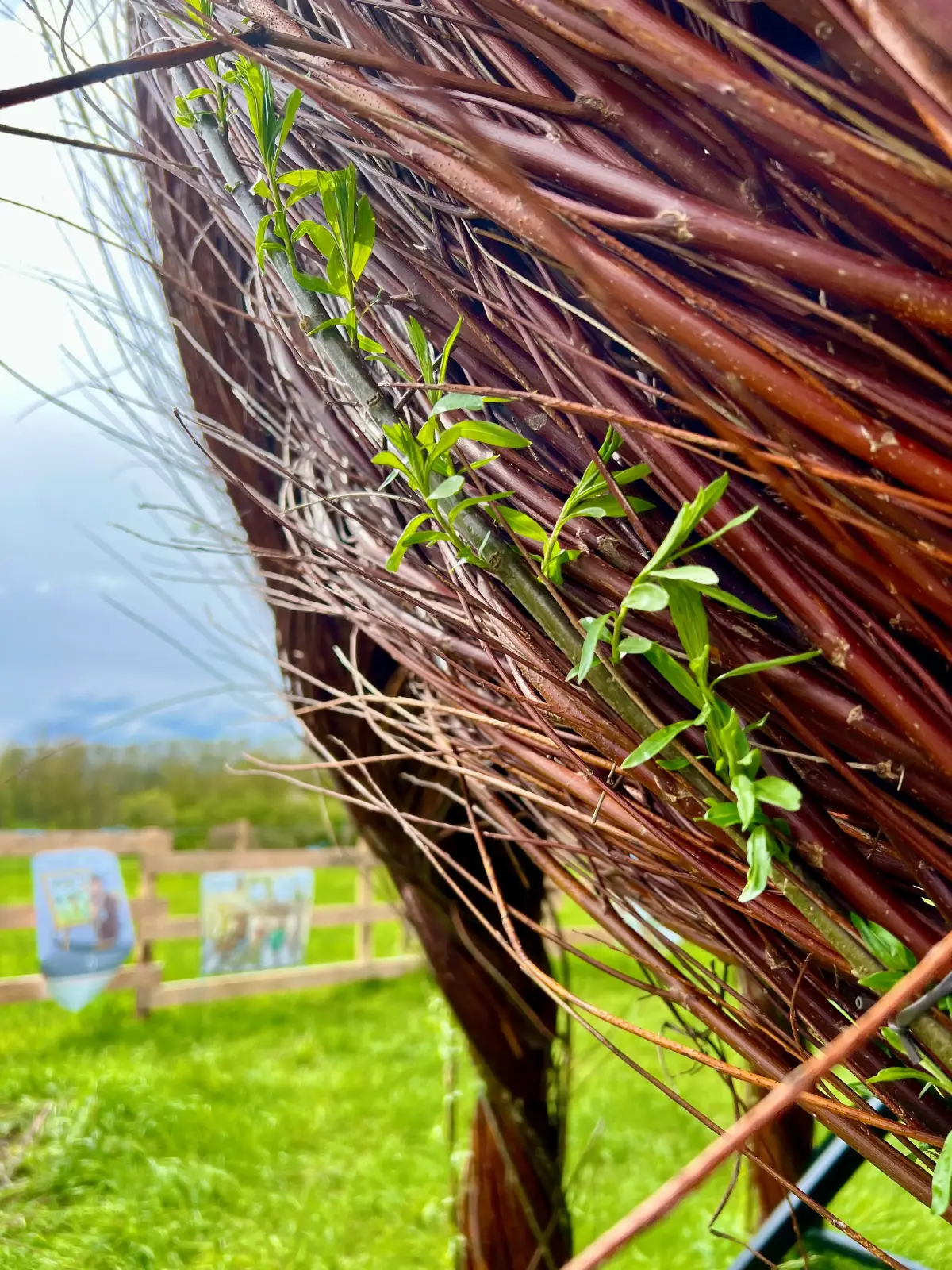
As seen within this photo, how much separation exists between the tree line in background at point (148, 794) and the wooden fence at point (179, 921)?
0.27 ft

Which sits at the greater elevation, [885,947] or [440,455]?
[440,455]

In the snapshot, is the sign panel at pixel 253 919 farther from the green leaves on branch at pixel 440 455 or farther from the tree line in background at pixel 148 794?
the green leaves on branch at pixel 440 455

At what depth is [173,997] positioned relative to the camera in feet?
9.29

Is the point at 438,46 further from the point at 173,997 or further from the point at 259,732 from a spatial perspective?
the point at 173,997

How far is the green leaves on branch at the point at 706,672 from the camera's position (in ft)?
0.69

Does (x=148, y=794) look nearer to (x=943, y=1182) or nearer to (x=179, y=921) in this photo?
(x=179, y=921)

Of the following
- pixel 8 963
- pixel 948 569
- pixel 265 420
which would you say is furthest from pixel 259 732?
pixel 8 963

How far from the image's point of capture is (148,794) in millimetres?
2877

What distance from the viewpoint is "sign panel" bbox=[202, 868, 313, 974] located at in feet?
9.60

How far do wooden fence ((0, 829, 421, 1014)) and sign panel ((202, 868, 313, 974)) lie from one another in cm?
10

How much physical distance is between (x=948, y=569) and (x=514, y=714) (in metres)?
0.17

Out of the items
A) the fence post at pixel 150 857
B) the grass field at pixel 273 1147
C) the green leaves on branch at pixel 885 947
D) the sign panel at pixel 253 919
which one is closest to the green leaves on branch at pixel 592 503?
the green leaves on branch at pixel 885 947

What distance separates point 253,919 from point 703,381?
3.09 metres

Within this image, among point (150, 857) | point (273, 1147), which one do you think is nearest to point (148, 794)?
point (150, 857)
